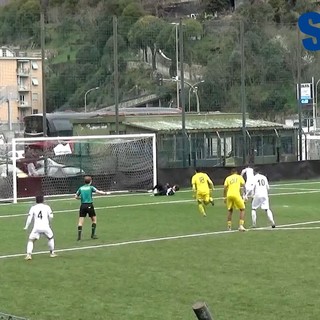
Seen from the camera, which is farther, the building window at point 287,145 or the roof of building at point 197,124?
the building window at point 287,145

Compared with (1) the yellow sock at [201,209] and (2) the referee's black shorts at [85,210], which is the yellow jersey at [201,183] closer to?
(1) the yellow sock at [201,209]

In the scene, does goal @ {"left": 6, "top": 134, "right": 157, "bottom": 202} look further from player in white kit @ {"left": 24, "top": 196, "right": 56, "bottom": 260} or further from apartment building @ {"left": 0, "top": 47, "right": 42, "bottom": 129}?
apartment building @ {"left": 0, "top": 47, "right": 42, "bottom": 129}

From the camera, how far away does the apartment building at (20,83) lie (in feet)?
252

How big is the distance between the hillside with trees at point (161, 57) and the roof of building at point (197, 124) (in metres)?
3.93

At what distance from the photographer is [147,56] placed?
208 feet

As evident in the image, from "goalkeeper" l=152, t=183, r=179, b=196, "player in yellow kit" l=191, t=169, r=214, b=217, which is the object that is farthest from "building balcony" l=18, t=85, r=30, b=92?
"player in yellow kit" l=191, t=169, r=214, b=217

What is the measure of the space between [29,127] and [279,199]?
2549 centimetres

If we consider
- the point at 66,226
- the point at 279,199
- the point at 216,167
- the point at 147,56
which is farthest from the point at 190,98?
the point at 66,226

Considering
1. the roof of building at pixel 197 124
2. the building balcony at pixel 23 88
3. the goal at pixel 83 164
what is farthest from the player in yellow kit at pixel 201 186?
the building balcony at pixel 23 88

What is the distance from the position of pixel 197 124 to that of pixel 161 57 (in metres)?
13.3


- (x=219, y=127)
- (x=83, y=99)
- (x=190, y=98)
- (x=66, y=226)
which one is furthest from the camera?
(x=190, y=98)

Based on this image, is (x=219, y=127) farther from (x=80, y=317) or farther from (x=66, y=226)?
(x=80, y=317)

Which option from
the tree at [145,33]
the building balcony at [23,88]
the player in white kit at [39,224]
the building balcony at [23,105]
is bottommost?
the player in white kit at [39,224]

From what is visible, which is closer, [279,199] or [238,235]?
[238,235]
